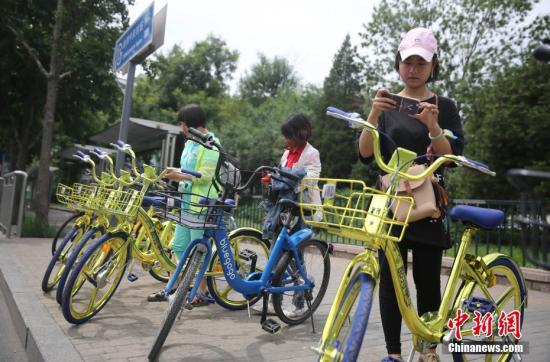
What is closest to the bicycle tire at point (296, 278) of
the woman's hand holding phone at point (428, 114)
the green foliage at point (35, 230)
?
the woman's hand holding phone at point (428, 114)

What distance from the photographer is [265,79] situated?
56.1m

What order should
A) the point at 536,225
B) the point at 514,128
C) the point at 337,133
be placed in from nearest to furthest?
the point at 536,225 < the point at 514,128 < the point at 337,133

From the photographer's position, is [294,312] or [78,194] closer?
[294,312]

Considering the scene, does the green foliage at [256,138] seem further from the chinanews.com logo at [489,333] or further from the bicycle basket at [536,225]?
the bicycle basket at [536,225]

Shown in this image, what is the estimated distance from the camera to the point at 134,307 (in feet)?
14.5

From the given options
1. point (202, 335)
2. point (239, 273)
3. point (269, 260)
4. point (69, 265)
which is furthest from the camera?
point (239, 273)

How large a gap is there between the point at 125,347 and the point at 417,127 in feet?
7.58

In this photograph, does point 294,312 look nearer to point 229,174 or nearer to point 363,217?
point 229,174

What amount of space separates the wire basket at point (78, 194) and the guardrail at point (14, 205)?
4801 millimetres

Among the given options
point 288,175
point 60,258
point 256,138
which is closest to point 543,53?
point 288,175

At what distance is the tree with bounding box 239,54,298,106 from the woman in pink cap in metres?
→ 53.4

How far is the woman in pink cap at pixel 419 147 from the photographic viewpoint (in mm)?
2629

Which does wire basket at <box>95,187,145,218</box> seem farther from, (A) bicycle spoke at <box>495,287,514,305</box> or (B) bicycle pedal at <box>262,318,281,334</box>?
(A) bicycle spoke at <box>495,287,514,305</box>

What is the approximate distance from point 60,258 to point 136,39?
2.89 m
